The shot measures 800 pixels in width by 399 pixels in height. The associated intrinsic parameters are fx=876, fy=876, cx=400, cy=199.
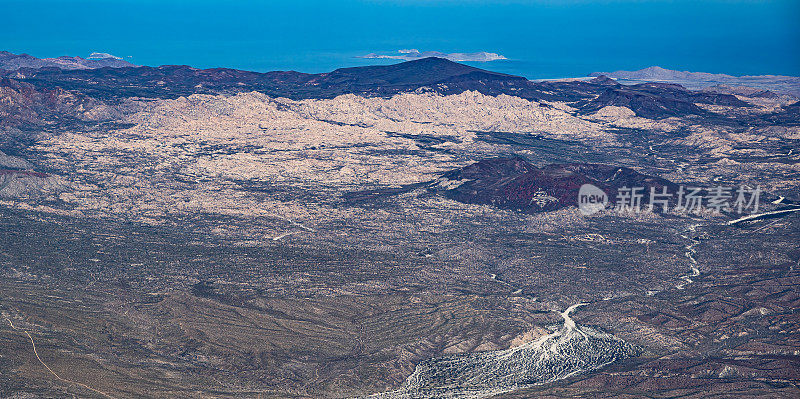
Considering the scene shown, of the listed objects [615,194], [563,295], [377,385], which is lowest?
[377,385]

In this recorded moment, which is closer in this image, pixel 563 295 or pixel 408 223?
pixel 563 295

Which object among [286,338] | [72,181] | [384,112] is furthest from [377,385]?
[384,112]

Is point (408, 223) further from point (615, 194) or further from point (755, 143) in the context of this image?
point (755, 143)

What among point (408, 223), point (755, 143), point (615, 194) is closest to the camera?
point (408, 223)

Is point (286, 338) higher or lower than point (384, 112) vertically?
lower

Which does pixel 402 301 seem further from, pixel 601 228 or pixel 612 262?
pixel 601 228

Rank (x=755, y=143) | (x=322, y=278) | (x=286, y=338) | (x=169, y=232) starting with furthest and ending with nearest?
(x=755, y=143), (x=169, y=232), (x=322, y=278), (x=286, y=338)

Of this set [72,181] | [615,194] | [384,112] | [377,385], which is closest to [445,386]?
[377,385]
